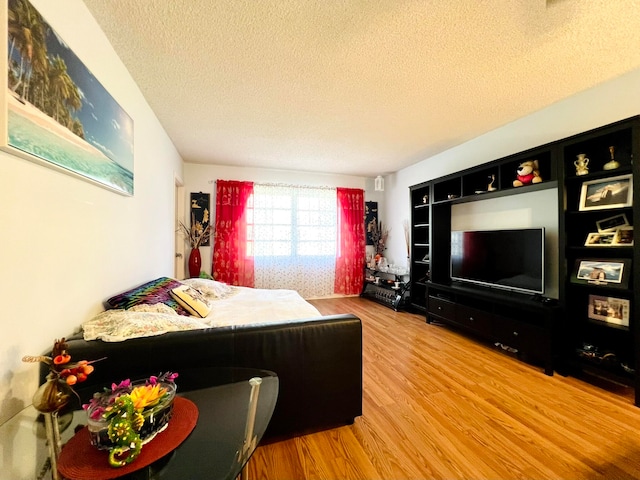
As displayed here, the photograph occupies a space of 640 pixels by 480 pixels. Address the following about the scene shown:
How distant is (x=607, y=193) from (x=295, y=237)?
391 cm

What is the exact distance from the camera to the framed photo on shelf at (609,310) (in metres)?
1.91

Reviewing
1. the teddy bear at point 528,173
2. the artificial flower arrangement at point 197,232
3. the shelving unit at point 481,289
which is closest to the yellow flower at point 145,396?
the shelving unit at point 481,289

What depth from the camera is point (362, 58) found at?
5.88 ft

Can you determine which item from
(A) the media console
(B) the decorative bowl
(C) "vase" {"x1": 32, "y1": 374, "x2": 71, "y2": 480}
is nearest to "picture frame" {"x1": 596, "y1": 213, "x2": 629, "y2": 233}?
(A) the media console

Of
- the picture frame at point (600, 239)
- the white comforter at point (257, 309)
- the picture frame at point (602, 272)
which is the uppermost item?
the picture frame at point (600, 239)

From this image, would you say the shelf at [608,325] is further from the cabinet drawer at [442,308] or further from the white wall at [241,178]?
the white wall at [241,178]

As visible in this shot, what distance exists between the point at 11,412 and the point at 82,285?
0.59 meters

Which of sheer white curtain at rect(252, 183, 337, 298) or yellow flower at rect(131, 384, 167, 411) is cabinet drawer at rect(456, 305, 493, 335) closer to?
sheer white curtain at rect(252, 183, 337, 298)

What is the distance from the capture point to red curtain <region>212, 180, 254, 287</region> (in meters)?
4.34

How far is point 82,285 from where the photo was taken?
138 cm

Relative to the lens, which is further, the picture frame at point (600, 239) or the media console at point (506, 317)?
the media console at point (506, 317)

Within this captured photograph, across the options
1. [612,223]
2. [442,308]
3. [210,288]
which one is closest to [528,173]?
[612,223]

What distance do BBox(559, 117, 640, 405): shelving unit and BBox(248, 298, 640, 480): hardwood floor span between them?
0.78 ft

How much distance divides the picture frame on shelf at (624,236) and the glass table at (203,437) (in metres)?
2.69
